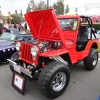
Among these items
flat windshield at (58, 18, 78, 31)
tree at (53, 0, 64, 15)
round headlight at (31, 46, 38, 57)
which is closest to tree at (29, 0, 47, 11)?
tree at (53, 0, 64, 15)

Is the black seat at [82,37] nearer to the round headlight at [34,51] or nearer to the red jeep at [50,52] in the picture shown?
the red jeep at [50,52]

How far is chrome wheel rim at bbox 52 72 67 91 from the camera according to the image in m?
3.05

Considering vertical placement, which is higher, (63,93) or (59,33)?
(59,33)

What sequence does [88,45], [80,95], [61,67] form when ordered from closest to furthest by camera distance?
[61,67] → [80,95] → [88,45]

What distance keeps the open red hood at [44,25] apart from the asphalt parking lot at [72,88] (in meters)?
1.33

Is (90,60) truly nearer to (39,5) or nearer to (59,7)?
(39,5)

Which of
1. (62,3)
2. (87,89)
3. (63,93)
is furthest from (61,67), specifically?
(62,3)

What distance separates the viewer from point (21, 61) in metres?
3.62

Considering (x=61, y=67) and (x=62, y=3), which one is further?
(x=62, y=3)

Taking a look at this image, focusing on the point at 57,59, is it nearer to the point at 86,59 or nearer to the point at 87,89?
the point at 87,89

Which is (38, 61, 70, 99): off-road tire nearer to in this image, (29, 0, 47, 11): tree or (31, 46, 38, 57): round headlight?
(31, 46, 38, 57): round headlight

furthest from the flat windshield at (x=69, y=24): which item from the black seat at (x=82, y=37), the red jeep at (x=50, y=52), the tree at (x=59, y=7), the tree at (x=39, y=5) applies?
the tree at (x=59, y=7)

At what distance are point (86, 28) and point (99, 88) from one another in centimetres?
196

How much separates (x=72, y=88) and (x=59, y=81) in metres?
0.53
